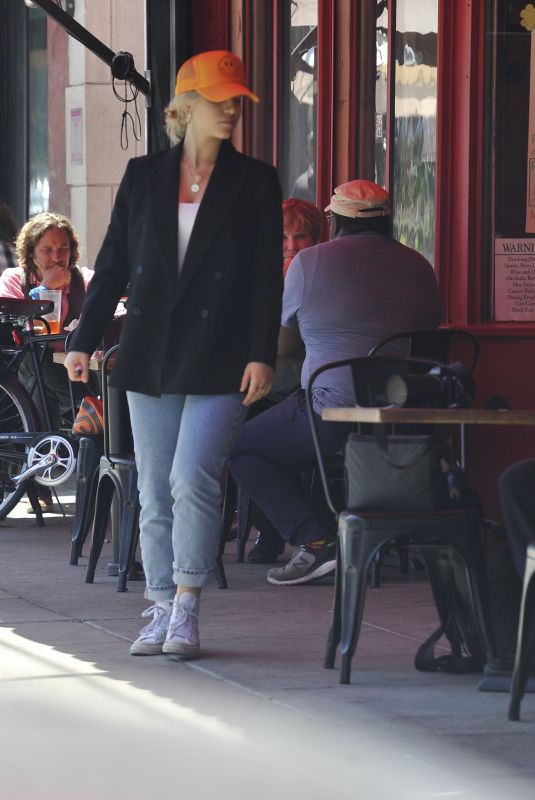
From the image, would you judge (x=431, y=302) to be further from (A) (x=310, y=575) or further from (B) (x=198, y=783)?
(B) (x=198, y=783)

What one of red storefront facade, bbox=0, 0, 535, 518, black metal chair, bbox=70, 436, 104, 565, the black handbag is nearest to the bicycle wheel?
black metal chair, bbox=70, 436, 104, 565

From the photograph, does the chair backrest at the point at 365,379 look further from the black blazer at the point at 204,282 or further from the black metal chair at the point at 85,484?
the black metal chair at the point at 85,484

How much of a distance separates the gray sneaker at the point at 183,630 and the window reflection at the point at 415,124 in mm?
2992

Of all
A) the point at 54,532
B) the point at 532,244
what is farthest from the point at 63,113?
the point at 532,244

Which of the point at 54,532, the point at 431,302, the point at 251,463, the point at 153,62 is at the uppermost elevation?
the point at 153,62

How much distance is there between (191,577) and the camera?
17.3 ft

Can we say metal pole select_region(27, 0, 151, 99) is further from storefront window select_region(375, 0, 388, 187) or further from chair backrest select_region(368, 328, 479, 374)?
chair backrest select_region(368, 328, 479, 374)

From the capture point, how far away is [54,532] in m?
Result: 8.50

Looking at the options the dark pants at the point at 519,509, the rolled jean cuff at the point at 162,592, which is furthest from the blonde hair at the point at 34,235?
the dark pants at the point at 519,509

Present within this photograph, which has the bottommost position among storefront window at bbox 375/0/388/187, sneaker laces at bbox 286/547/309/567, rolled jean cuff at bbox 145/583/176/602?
sneaker laces at bbox 286/547/309/567

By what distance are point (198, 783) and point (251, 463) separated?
3004 mm

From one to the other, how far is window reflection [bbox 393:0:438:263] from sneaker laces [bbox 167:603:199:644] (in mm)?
→ 3007

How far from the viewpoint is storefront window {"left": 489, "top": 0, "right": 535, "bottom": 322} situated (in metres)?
7.39

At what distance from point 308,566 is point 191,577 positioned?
5.19ft
